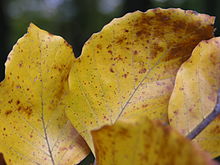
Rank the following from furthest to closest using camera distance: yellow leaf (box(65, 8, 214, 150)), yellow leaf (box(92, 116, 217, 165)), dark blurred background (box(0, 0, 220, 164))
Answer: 1. dark blurred background (box(0, 0, 220, 164))
2. yellow leaf (box(65, 8, 214, 150))
3. yellow leaf (box(92, 116, 217, 165))

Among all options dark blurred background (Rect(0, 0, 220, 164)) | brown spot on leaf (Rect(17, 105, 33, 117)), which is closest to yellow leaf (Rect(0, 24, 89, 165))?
brown spot on leaf (Rect(17, 105, 33, 117))

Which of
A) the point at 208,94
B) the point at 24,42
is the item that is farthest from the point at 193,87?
the point at 24,42

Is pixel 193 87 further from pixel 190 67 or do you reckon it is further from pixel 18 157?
pixel 18 157

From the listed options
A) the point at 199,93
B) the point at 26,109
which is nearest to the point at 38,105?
the point at 26,109

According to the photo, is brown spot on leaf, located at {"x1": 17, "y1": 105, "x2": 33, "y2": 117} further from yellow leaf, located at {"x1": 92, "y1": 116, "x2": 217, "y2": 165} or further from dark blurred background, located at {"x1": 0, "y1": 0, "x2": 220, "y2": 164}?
dark blurred background, located at {"x1": 0, "y1": 0, "x2": 220, "y2": 164}

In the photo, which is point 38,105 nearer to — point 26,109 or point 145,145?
point 26,109
